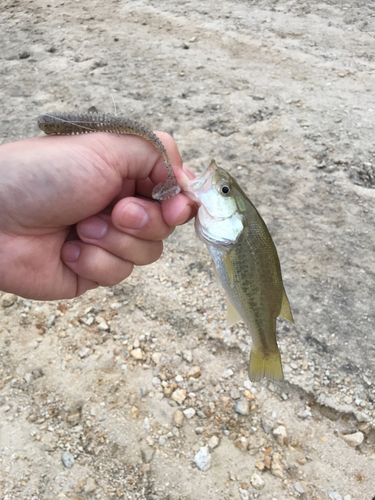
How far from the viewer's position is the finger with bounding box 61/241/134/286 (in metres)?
2.33

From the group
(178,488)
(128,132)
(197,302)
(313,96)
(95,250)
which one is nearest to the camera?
(128,132)

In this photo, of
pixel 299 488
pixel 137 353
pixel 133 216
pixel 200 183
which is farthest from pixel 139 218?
pixel 299 488

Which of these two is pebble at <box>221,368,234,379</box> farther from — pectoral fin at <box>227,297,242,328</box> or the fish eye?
the fish eye

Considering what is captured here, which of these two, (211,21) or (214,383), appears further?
(211,21)

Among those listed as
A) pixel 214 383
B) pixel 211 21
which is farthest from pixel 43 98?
pixel 214 383

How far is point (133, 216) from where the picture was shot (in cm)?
210

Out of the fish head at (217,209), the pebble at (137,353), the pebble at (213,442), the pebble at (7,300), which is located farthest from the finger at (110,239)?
the pebble at (7,300)

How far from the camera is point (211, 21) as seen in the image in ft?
23.5

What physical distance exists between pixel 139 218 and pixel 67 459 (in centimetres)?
167

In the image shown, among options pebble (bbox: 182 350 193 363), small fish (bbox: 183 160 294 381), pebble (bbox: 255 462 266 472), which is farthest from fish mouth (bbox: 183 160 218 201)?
pebble (bbox: 255 462 266 472)

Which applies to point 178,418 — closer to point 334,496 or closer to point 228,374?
point 228,374

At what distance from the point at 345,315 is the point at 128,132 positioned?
2.32 metres

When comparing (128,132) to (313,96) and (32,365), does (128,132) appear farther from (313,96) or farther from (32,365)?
(313,96)

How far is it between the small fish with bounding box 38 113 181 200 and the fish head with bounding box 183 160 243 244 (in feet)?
0.47
